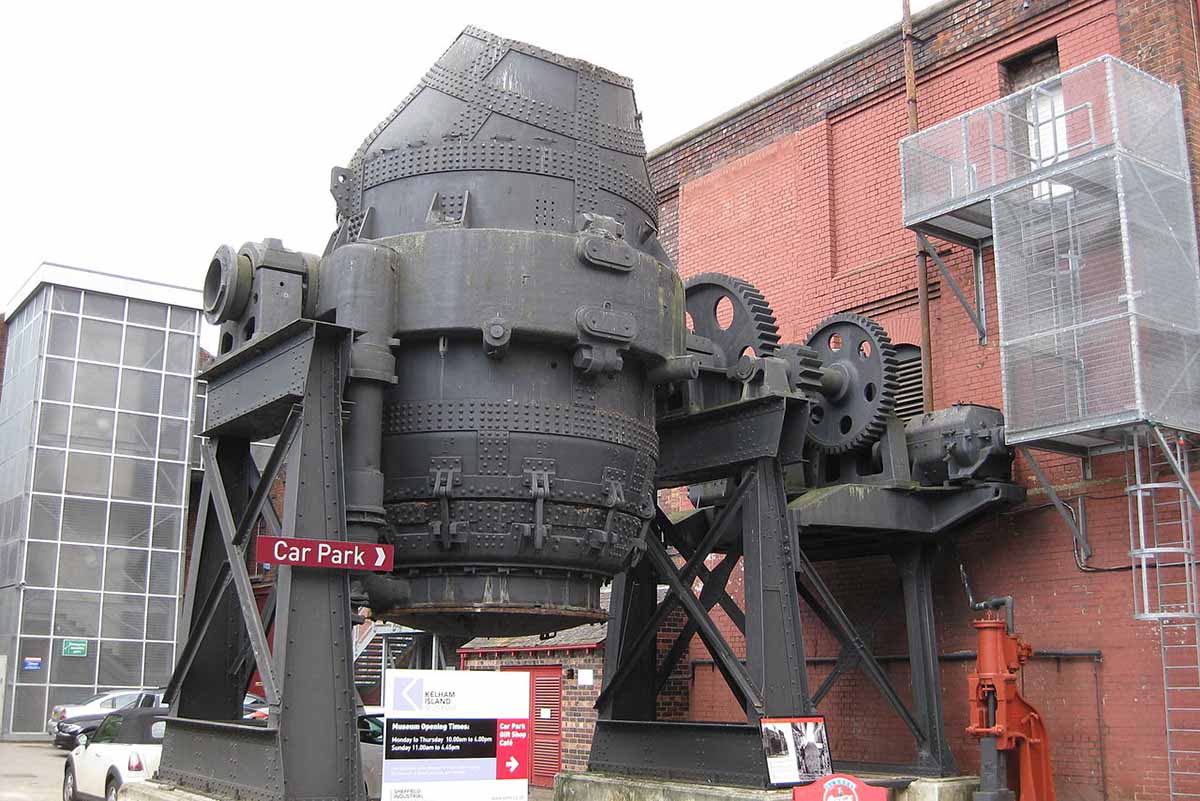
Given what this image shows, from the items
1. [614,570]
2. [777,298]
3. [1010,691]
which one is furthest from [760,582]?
Result: [777,298]

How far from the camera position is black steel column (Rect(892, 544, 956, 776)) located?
13.1 m

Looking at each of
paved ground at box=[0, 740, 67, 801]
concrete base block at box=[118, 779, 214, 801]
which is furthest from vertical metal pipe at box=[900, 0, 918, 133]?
paved ground at box=[0, 740, 67, 801]

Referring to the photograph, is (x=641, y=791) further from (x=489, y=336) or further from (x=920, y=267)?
(x=920, y=267)

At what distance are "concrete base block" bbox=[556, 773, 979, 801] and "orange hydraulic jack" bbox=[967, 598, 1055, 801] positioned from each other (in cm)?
68

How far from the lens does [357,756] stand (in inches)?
337

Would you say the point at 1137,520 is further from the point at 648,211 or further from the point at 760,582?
the point at 648,211

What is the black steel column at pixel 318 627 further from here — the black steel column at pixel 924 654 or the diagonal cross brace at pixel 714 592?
the black steel column at pixel 924 654

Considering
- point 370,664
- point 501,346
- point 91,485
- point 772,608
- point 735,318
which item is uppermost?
point 91,485

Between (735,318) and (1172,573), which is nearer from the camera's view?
(1172,573)

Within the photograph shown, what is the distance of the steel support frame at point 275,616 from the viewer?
8.43 m

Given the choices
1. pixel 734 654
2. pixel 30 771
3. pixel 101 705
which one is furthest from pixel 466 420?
pixel 101 705

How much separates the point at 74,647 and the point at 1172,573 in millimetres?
30210

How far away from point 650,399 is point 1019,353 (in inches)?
164

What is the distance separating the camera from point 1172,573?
11.8 metres
